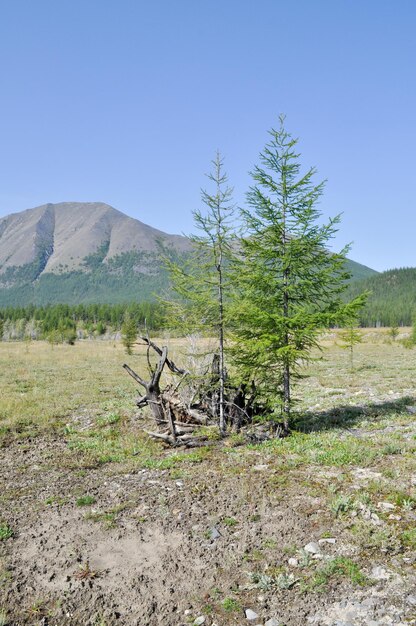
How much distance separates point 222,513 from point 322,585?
3025 millimetres

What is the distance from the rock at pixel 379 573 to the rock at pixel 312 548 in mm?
1019

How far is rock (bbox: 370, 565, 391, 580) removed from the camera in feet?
22.5

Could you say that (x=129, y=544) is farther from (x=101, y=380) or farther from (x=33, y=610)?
(x=101, y=380)

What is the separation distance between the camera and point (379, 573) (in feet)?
22.8

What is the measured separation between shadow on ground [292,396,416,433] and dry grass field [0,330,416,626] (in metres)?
0.81

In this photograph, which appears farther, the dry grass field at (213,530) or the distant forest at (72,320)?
the distant forest at (72,320)

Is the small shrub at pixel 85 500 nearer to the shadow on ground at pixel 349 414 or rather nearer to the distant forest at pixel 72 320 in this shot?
the shadow on ground at pixel 349 414

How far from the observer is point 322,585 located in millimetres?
6848

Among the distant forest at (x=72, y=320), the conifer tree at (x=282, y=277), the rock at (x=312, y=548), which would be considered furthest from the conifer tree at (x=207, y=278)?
the distant forest at (x=72, y=320)

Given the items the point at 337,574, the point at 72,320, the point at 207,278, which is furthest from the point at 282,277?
the point at 72,320

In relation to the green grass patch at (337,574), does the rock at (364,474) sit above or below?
above

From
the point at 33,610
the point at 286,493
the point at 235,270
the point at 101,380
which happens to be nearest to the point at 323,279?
the point at 235,270

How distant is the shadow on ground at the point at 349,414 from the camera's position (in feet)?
53.5

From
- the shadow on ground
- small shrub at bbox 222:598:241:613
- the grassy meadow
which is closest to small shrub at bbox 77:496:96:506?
the grassy meadow
